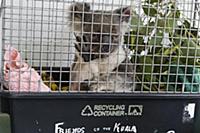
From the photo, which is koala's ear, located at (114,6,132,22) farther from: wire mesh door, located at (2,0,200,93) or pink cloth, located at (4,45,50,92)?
pink cloth, located at (4,45,50,92)

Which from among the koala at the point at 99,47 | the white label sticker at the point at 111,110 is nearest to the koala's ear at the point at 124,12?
the koala at the point at 99,47

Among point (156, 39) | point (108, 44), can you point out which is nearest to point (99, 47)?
point (108, 44)

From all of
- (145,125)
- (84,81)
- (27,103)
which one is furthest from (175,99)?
(27,103)

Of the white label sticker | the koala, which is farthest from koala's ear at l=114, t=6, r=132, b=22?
the white label sticker

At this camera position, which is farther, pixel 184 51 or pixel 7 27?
pixel 184 51

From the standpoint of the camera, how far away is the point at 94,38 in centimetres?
70

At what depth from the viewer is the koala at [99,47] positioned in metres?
0.69

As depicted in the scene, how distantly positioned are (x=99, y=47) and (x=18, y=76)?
171 millimetres

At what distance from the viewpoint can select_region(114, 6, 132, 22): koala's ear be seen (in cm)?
70

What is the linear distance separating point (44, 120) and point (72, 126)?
0.18 feet

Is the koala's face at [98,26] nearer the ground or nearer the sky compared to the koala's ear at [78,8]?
nearer the ground

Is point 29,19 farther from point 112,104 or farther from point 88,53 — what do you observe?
point 112,104

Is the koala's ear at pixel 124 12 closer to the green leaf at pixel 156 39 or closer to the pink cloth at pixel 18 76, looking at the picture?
the green leaf at pixel 156 39

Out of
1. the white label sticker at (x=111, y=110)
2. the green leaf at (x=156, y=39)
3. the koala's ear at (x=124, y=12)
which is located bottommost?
the white label sticker at (x=111, y=110)
